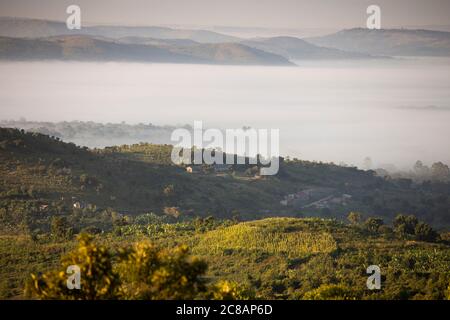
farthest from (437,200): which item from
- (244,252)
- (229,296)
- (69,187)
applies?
(229,296)

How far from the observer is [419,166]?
18575cm

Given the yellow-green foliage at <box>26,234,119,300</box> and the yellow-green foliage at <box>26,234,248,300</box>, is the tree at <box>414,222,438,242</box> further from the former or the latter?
the yellow-green foliage at <box>26,234,119,300</box>

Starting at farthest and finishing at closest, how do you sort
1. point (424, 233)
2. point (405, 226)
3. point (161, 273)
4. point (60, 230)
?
1. point (405, 226)
2. point (424, 233)
3. point (60, 230)
4. point (161, 273)

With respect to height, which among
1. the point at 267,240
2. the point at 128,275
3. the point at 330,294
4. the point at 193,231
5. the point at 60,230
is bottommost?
the point at 193,231

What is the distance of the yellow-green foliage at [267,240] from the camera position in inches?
1818

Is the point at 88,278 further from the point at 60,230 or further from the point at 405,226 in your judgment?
the point at 405,226

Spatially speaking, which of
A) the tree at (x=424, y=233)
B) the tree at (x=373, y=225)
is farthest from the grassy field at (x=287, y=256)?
the tree at (x=424, y=233)

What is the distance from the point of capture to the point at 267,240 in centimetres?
4881

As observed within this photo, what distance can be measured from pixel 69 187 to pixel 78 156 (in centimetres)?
1028

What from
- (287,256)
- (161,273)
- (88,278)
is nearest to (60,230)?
(287,256)

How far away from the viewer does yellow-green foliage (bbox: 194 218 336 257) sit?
46.2m

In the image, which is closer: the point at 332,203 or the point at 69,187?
the point at 69,187

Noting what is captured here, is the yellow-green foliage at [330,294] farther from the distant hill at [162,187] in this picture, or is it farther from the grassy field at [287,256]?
the distant hill at [162,187]
